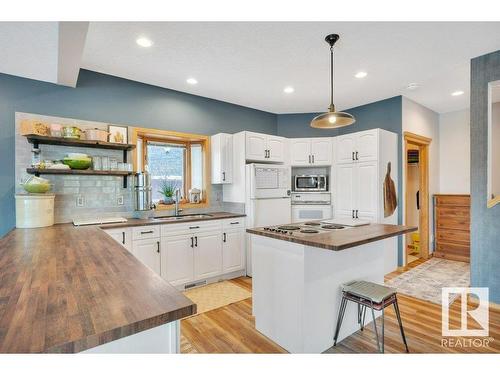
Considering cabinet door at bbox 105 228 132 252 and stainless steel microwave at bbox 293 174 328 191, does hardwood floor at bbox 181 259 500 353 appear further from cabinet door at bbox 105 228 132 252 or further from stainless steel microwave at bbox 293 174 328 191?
stainless steel microwave at bbox 293 174 328 191

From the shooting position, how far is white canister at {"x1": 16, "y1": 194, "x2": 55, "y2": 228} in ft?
8.41

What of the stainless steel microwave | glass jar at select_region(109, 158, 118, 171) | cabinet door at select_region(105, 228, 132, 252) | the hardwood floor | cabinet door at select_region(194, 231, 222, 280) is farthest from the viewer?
the stainless steel microwave

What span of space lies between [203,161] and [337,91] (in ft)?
7.66

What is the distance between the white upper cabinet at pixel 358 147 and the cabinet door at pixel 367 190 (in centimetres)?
13

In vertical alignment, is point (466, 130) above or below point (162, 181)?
above

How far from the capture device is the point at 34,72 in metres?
2.73

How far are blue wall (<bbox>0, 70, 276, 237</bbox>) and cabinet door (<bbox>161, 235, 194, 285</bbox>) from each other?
5.25 ft

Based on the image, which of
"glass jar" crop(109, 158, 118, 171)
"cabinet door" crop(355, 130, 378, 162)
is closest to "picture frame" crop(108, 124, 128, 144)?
"glass jar" crop(109, 158, 118, 171)

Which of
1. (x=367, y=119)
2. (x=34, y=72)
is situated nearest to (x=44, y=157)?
(x=34, y=72)

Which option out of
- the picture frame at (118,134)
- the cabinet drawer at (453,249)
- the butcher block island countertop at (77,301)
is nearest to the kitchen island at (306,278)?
the butcher block island countertop at (77,301)

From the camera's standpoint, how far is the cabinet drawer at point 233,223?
3.79 metres

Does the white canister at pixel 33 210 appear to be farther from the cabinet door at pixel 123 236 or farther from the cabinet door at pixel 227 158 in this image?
the cabinet door at pixel 227 158

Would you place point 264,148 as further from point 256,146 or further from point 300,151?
point 300,151

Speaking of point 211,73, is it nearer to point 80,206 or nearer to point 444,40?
point 80,206
